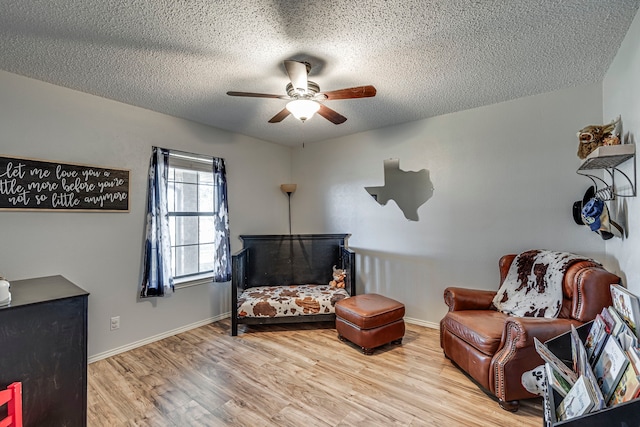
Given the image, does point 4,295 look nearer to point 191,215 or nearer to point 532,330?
point 191,215

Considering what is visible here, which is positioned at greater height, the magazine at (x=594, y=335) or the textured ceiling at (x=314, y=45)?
the textured ceiling at (x=314, y=45)

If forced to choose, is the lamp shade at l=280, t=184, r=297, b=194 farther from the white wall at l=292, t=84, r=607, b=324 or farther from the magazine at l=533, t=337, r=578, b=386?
the magazine at l=533, t=337, r=578, b=386

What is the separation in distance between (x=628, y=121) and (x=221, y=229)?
354 centimetres

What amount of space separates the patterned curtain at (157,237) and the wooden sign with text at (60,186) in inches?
9.0

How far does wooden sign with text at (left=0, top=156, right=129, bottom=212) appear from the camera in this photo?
209 cm

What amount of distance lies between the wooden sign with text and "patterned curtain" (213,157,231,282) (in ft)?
3.00

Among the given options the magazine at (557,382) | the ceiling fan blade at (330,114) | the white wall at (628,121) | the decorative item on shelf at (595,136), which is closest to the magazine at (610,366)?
the magazine at (557,382)

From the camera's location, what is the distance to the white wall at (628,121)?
1.61 metres

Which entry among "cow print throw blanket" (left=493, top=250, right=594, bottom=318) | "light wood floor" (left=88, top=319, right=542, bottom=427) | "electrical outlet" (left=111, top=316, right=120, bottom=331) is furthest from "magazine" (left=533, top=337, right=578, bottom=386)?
"electrical outlet" (left=111, top=316, right=120, bottom=331)

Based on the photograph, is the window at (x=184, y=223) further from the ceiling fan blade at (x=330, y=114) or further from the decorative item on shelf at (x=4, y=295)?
the ceiling fan blade at (x=330, y=114)

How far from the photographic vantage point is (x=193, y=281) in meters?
3.21

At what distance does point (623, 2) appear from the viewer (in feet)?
4.82

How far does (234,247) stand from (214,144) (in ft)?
4.22

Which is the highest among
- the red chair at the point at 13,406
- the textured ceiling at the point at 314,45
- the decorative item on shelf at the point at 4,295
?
the textured ceiling at the point at 314,45
